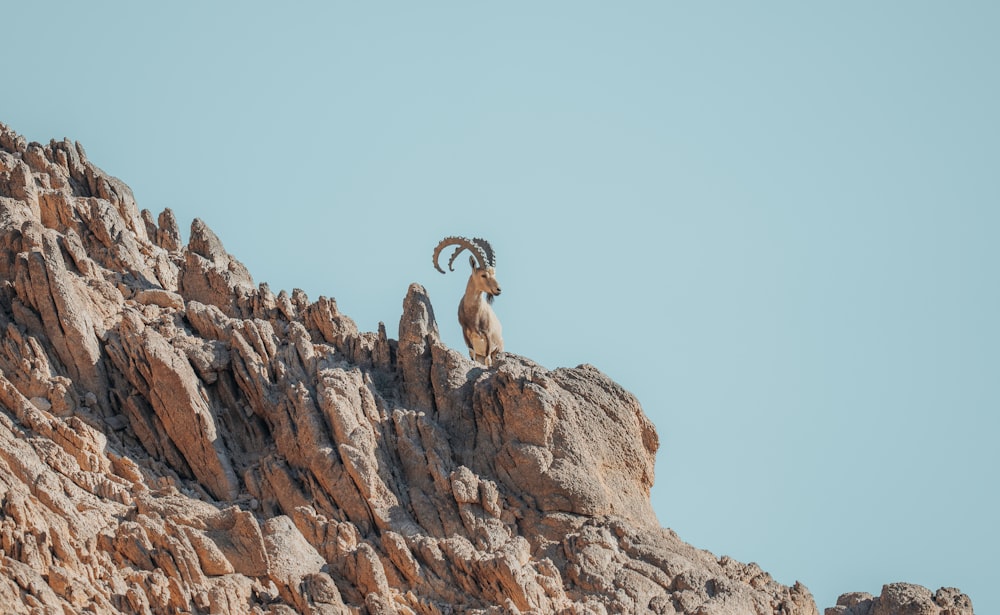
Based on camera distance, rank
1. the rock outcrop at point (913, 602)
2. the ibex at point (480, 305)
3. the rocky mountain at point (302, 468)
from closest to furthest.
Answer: the rocky mountain at point (302, 468), the rock outcrop at point (913, 602), the ibex at point (480, 305)

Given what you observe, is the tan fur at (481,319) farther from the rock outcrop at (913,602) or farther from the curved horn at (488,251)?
the rock outcrop at (913,602)

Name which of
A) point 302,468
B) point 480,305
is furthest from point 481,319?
point 302,468

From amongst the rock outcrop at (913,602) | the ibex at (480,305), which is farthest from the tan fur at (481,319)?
the rock outcrop at (913,602)

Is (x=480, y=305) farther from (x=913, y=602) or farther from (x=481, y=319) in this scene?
(x=913, y=602)

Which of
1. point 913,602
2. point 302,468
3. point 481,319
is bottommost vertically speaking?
point 913,602

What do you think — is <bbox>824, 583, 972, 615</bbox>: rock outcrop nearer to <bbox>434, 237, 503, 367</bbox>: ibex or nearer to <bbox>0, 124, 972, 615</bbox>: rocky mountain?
<bbox>0, 124, 972, 615</bbox>: rocky mountain

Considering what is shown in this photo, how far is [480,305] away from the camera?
180 ft

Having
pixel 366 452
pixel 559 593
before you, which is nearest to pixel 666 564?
pixel 559 593

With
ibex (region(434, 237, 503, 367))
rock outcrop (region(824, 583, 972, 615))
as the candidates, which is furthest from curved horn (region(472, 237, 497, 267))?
rock outcrop (region(824, 583, 972, 615))

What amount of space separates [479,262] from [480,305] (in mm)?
1129

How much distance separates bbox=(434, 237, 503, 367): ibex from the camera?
54781mm

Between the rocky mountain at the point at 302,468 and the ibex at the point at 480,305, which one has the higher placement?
the ibex at the point at 480,305

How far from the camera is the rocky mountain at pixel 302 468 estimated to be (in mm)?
43125

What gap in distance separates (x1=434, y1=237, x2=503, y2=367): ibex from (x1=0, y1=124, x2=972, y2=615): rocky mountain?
2530 millimetres
